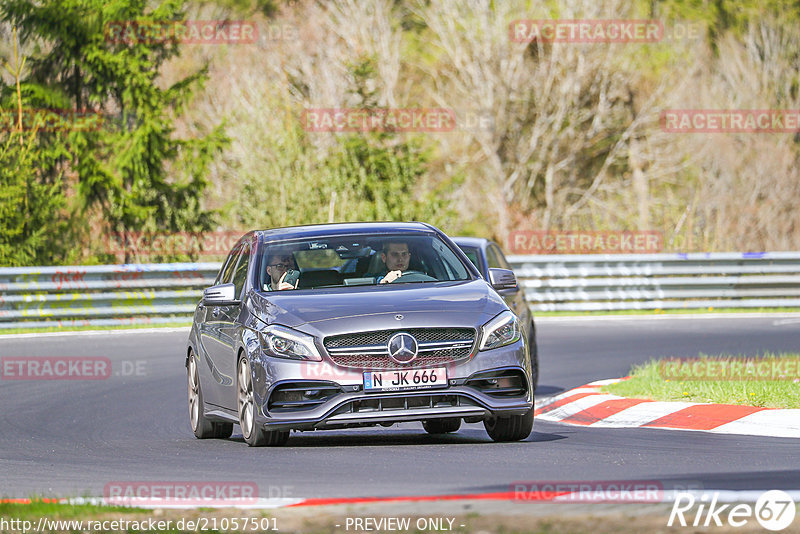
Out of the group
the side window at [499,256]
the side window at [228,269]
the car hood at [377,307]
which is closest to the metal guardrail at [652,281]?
the side window at [499,256]

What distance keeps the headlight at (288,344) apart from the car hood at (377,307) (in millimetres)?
57

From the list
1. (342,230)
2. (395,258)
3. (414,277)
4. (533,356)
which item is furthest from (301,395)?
(533,356)

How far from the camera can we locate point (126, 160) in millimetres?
30516

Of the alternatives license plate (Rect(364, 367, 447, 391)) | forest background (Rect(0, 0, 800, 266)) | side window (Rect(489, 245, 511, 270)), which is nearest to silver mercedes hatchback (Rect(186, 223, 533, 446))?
license plate (Rect(364, 367, 447, 391))

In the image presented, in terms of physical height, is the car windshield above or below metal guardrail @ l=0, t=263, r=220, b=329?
above

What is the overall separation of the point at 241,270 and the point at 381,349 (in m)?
2.17

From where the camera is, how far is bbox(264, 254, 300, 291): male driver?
1062 cm

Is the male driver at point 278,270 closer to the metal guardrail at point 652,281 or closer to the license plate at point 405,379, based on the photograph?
the license plate at point 405,379

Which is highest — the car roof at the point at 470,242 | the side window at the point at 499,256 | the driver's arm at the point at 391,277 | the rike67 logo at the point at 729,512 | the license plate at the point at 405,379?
the driver's arm at the point at 391,277

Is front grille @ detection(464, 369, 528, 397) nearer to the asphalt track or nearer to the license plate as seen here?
the license plate

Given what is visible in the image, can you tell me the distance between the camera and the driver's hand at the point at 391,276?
10.6 meters

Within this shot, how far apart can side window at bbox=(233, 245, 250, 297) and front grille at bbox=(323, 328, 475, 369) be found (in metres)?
1.52

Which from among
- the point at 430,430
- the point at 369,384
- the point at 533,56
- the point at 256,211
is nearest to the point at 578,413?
the point at 430,430

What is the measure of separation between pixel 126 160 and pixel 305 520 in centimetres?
2492
